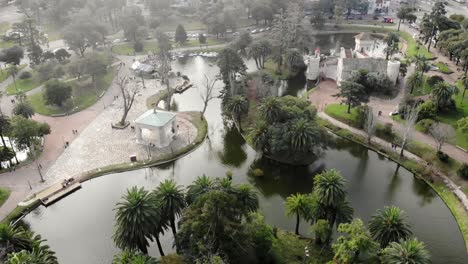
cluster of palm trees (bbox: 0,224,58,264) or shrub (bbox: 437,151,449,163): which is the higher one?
cluster of palm trees (bbox: 0,224,58,264)

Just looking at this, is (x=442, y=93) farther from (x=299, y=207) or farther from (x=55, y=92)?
(x=55, y=92)

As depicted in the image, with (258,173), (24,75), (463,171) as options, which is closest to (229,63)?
(258,173)

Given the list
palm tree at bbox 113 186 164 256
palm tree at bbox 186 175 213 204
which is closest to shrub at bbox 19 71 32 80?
palm tree at bbox 113 186 164 256

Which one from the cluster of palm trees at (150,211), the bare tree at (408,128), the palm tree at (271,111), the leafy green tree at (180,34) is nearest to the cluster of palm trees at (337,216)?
the cluster of palm trees at (150,211)

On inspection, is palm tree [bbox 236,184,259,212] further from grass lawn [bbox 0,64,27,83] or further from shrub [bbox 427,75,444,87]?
grass lawn [bbox 0,64,27,83]

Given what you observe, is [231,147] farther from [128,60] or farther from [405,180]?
[128,60]

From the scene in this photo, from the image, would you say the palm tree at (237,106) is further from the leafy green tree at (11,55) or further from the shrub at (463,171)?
the leafy green tree at (11,55)
